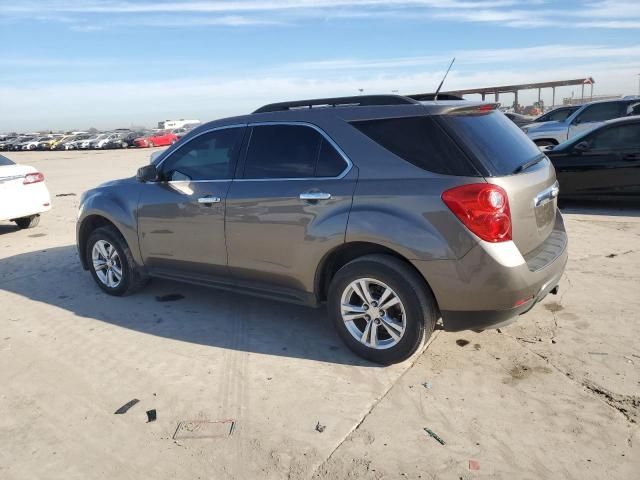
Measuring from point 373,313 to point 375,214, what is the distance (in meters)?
0.70

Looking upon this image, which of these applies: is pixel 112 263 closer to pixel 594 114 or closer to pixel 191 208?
pixel 191 208

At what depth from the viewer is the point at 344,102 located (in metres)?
4.15

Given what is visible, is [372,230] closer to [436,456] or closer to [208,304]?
[436,456]

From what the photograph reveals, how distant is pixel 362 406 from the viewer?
3.34 m

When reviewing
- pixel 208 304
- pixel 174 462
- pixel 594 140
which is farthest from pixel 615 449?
pixel 594 140

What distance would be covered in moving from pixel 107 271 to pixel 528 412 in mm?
4219

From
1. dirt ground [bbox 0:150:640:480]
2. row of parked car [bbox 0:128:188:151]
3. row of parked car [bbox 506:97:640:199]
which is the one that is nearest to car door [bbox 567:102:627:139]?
row of parked car [bbox 506:97:640:199]

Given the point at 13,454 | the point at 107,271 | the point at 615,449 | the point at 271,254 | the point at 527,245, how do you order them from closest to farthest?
1. the point at 615,449
2. the point at 13,454
3. the point at 527,245
4. the point at 271,254
5. the point at 107,271

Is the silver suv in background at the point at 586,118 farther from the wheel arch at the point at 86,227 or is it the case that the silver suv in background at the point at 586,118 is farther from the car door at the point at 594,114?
the wheel arch at the point at 86,227

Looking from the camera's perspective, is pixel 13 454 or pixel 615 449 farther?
pixel 13 454

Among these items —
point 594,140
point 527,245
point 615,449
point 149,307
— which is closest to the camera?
point 615,449

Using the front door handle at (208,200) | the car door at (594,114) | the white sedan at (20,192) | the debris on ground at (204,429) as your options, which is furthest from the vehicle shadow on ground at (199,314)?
the car door at (594,114)

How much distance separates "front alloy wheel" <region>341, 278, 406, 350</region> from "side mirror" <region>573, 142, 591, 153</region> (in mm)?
6561

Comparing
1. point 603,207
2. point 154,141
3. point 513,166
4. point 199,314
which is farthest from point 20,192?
point 154,141
